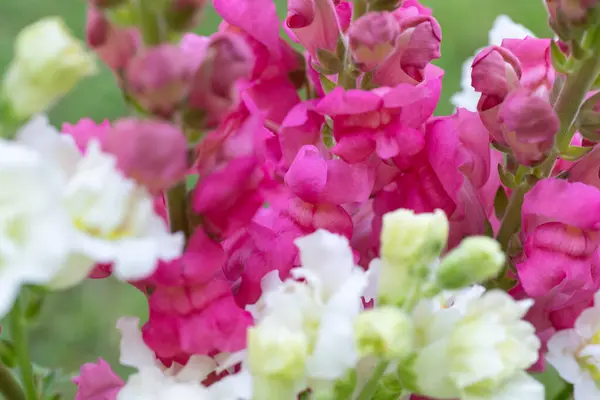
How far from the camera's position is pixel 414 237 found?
1.01 feet

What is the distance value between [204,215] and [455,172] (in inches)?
5.2

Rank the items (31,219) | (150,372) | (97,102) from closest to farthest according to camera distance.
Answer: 1. (31,219)
2. (150,372)
3. (97,102)

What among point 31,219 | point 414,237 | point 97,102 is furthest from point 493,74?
point 97,102

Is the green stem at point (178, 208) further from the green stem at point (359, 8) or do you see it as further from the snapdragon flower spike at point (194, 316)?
the green stem at point (359, 8)

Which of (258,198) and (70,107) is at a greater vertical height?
(258,198)

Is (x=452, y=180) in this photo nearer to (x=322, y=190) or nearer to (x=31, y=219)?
(x=322, y=190)

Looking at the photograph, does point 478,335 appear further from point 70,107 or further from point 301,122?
point 70,107

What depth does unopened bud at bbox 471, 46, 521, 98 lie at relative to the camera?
0.40m

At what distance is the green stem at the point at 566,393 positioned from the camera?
432mm

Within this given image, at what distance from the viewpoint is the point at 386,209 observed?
42 cm

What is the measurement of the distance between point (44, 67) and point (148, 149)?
0.05 m

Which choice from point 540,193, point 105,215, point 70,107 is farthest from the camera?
point 70,107

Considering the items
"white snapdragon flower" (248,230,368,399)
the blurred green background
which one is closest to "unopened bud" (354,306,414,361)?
"white snapdragon flower" (248,230,368,399)

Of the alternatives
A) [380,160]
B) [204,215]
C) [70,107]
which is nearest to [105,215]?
[204,215]
